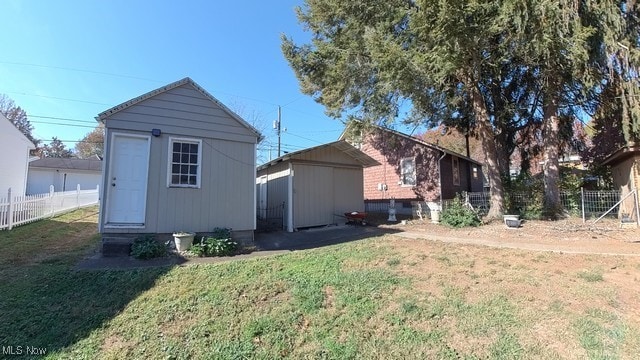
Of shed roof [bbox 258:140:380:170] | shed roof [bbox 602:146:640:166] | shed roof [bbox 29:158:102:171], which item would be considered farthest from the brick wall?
shed roof [bbox 29:158:102:171]

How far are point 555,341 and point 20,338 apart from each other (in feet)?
20.5

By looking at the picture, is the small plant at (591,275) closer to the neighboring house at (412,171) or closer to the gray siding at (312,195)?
the gray siding at (312,195)

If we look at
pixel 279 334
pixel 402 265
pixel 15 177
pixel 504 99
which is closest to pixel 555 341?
pixel 402 265

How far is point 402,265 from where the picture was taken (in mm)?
6328

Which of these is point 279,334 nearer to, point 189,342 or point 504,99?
point 189,342

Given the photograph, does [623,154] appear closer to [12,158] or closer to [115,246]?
[115,246]

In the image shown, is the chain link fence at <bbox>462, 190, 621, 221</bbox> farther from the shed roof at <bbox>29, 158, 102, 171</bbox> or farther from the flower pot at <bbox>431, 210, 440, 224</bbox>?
the shed roof at <bbox>29, 158, 102, 171</bbox>

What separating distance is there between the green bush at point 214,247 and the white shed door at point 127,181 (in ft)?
4.61

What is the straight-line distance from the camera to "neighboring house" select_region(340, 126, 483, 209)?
16812 millimetres

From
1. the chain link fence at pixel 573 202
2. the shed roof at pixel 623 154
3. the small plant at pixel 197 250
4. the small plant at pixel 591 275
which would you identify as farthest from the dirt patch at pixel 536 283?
the shed roof at pixel 623 154

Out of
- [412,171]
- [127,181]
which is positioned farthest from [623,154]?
[127,181]

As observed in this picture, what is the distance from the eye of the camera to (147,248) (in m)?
6.84

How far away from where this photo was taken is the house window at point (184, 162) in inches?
309

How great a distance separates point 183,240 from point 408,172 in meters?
13.5
